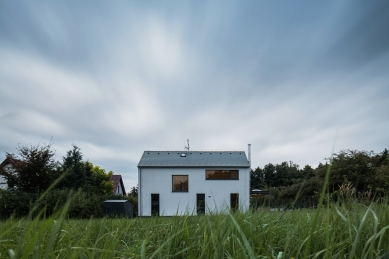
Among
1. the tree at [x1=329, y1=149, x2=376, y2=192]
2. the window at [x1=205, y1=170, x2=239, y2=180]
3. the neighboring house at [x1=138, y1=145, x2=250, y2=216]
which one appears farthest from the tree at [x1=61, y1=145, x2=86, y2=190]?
the tree at [x1=329, y1=149, x2=376, y2=192]

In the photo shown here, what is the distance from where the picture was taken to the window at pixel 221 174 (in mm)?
24297

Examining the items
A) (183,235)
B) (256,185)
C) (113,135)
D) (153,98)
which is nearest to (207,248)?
(183,235)

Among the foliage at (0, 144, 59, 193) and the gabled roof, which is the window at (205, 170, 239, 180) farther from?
the foliage at (0, 144, 59, 193)

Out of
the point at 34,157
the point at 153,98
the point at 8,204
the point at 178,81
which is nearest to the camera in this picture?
the point at 178,81

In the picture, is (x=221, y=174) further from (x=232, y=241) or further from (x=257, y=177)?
(x=257, y=177)

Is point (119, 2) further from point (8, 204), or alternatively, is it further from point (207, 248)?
point (8, 204)

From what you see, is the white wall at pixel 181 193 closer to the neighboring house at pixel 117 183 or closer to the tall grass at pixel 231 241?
the neighboring house at pixel 117 183

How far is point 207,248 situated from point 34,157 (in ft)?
52.0

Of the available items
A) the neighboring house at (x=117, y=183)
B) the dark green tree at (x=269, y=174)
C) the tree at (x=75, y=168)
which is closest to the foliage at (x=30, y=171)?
the tree at (x=75, y=168)

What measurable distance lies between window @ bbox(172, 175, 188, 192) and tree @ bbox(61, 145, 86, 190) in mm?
7149

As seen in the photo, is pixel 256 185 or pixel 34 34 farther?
pixel 256 185

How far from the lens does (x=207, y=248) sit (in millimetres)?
1430

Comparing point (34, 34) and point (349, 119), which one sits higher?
point (34, 34)

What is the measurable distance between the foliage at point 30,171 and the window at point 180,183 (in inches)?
431
